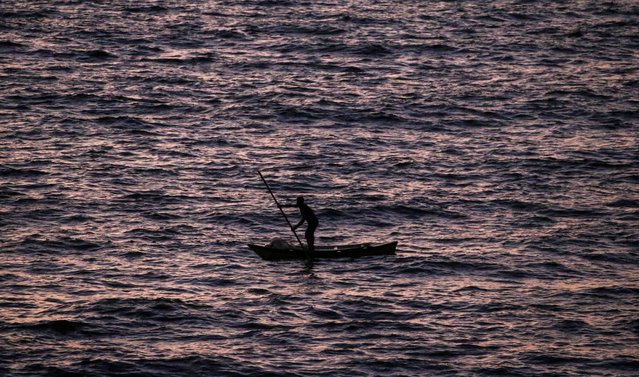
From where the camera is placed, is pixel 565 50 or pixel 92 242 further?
pixel 565 50

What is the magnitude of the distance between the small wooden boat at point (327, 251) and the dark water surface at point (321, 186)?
12.4 inches

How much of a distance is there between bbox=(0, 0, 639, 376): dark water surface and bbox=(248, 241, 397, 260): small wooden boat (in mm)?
314

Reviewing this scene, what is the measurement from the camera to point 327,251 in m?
31.8

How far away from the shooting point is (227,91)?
161ft

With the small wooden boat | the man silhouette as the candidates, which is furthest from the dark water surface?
the man silhouette

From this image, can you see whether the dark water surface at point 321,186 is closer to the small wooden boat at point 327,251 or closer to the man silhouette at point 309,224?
the small wooden boat at point 327,251

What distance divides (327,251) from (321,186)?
725 centimetres

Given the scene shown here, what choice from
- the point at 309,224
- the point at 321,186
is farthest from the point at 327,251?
the point at 321,186

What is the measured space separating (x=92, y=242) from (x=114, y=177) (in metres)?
6.17

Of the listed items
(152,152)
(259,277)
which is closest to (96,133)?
(152,152)

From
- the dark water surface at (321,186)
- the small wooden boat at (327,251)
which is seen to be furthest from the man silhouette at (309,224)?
the dark water surface at (321,186)

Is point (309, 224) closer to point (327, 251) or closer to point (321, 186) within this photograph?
point (327, 251)

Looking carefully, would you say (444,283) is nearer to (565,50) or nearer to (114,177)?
(114,177)

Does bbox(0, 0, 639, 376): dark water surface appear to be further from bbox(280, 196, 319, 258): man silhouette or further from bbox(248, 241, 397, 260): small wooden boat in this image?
bbox(280, 196, 319, 258): man silhouette
